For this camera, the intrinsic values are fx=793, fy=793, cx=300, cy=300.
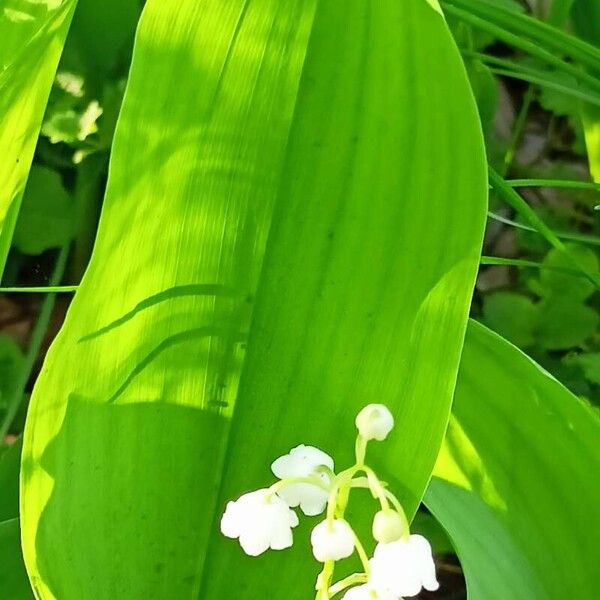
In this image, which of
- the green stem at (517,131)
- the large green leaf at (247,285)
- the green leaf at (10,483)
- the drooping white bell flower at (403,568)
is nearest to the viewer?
the drooping white bell flower at (403,568)

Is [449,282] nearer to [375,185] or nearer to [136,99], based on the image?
[375,185]

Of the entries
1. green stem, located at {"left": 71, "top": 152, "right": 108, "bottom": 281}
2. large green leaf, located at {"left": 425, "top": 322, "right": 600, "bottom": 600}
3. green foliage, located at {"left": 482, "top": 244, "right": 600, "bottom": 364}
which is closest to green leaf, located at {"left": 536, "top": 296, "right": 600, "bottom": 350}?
green foliage, located at {"left": 482, "top": 244, "right": 600, "bottom": 364}

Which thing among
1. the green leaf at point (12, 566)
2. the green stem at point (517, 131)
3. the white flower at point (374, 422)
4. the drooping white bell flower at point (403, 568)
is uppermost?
the green stem at point (517, 131)

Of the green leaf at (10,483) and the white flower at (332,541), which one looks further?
the green leaf at (10,483)

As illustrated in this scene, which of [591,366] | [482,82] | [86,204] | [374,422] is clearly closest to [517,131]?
[482,82]

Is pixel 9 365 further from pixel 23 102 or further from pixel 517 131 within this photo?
pixel 517 131

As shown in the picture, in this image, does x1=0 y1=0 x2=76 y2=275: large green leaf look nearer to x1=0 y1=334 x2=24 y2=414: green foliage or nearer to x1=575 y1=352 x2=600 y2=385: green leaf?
x1=0 y1=334 x2=24 y2=414: green foliage

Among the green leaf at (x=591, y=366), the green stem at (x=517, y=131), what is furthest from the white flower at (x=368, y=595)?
the green stem at (x=517, y=131)

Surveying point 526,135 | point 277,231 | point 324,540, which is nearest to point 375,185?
point 277,231

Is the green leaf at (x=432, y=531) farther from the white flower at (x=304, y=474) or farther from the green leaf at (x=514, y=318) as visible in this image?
the white flower at (x=304, y=474)
